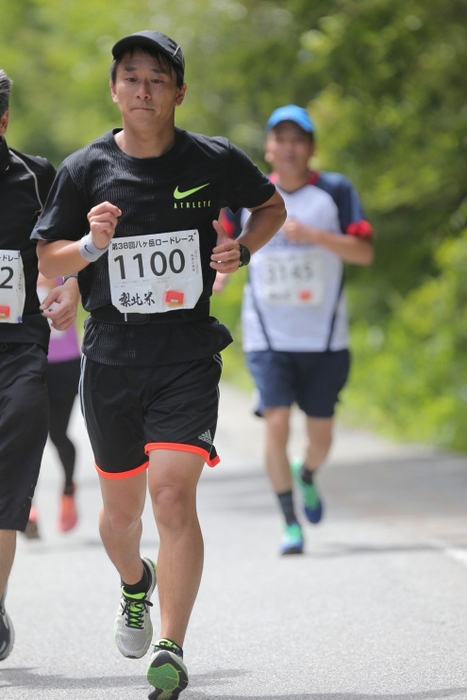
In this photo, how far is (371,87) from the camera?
43.2ft

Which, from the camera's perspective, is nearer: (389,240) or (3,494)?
(3,494)

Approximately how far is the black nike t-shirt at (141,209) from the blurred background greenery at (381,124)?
7606mm

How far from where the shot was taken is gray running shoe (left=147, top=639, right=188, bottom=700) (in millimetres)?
4758

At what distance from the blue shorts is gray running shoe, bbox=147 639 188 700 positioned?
3.85m

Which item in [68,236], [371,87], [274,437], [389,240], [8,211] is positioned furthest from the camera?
[389,240]

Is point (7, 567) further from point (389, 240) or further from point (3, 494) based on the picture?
point (389, 240)

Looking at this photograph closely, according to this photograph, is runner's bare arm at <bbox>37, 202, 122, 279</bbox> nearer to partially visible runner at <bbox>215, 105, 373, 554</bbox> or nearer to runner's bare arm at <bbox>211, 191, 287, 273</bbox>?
runner's bare arm at <bbox>211, 191, 287, 273</bbox>

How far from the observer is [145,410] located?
17.0ft

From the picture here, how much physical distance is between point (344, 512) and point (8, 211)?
17.0ft

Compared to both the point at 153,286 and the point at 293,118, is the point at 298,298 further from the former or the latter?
the point at 153,286

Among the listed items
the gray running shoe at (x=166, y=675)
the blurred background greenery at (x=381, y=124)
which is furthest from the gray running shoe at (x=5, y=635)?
the blurred background greenery at (x=381, y=124)

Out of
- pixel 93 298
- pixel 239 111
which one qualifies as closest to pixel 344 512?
pixel 93 298

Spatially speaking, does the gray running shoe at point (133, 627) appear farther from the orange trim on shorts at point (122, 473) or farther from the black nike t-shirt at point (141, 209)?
the black nike t-shirt at point (141, 209)

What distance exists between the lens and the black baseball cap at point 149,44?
4996 mm
